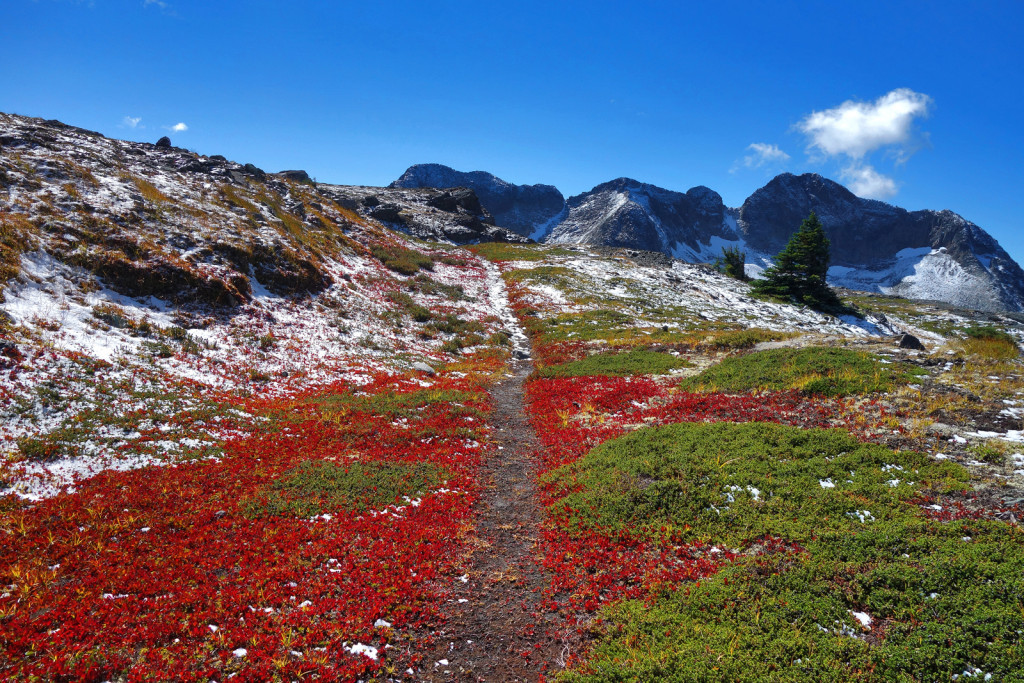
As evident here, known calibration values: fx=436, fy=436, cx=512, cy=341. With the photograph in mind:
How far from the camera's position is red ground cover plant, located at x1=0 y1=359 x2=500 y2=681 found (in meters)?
7.55

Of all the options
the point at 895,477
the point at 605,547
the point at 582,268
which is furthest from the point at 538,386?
the point at 582,268

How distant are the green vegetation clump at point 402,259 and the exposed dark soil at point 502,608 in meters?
44.8

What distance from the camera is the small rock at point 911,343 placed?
22938 millimetres

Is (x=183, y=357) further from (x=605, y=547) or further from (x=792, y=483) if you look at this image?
(x=792, y=483)

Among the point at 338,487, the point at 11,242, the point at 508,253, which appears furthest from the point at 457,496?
the point at 508,253

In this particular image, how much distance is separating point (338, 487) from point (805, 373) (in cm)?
2112

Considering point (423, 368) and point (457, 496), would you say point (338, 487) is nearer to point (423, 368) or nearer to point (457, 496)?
point (457, 496)

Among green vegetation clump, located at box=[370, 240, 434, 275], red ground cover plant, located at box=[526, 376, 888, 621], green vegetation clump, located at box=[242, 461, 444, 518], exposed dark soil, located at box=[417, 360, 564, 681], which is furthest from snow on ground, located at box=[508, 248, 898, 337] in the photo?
green vegetation clump, located at box=[242, 461, 444, 518]

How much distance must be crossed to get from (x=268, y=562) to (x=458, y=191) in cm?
12734

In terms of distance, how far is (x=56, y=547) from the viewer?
987cm

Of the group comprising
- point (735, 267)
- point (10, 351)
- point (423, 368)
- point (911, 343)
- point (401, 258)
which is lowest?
point (423, 368)

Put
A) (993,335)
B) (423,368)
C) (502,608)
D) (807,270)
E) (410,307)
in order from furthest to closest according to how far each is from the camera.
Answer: (807,270) → (410,307) → (423,368) → (993,335) → (502,608)

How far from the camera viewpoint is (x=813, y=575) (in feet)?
29.0

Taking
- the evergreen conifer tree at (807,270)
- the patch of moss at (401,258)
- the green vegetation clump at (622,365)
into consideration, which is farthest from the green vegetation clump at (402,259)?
the evergreen conifer tree at (807,270)
